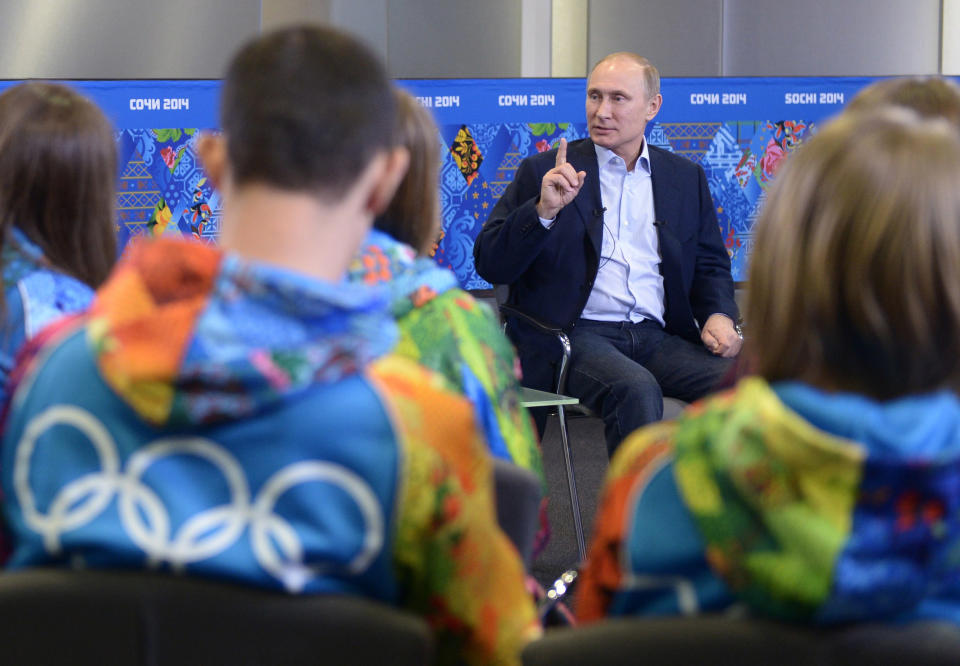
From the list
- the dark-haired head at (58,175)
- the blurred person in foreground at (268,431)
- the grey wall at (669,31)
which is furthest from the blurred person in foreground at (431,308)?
the grey wall at (669,31)

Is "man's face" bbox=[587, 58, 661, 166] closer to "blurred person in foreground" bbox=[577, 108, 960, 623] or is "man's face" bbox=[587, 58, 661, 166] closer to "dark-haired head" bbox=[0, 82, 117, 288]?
"dark-haired head" bbox=[0, 82, 117, 288]

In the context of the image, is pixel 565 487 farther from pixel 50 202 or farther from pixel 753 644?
pixel 753 644

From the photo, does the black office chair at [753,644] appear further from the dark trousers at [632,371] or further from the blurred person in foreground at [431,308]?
the dark trousers at [632,371]

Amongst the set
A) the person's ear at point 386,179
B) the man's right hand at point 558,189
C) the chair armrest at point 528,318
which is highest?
the man's right hand at point 558,189

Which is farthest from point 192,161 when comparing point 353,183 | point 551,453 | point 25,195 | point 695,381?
point 353,183

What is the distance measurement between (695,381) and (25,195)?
7.38 feet

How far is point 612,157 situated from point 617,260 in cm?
38

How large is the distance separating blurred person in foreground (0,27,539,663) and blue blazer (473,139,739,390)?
2.49m

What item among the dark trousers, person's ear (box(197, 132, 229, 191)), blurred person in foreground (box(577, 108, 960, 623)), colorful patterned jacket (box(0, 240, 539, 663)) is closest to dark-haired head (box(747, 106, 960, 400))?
blurred person in foreground (box(577, 108, 960, 623))

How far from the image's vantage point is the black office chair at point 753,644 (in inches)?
34.9

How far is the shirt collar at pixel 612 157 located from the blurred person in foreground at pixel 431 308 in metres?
2.00

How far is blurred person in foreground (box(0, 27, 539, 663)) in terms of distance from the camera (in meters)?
0.95

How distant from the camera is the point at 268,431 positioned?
0.96m

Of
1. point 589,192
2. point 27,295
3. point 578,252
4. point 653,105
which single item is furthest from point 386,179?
point 653,105
